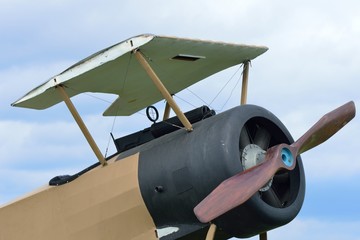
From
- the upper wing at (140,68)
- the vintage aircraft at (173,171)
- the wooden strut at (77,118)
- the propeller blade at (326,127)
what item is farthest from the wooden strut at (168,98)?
the propeller blade at (326,127)

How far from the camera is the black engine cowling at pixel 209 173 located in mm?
13008

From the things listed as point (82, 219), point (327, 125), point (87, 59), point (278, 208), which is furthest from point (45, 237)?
point (327, 125)

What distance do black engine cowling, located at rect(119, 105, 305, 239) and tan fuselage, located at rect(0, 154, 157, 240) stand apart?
24 cm

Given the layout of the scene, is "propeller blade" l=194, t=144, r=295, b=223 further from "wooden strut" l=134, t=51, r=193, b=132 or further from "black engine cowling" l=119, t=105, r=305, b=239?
"wooden strut" l=134, t=51, r=193, b=132

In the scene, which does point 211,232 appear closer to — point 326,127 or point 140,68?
point 326,127

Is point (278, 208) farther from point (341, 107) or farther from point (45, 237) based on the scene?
point (45, 237)

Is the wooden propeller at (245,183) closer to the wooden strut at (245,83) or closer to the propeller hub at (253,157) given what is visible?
the propeller hub at (253,157)

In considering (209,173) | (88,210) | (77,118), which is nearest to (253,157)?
(209,173)

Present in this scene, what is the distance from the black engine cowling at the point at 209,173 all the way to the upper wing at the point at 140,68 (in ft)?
4.33

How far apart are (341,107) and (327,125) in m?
0.51

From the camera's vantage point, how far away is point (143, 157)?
13.9m

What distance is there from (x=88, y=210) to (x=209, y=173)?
7.20 feet

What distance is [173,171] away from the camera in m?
13.4

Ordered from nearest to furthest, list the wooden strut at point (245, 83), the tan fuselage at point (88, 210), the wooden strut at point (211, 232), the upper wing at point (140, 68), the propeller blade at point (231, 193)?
the propeller blade at point (231, 193), the wooden strut at point (211, 232), the tan fuselage at point (88, 210), the upper wing at point (140, 68), the wooden strut at point (245, 83)
